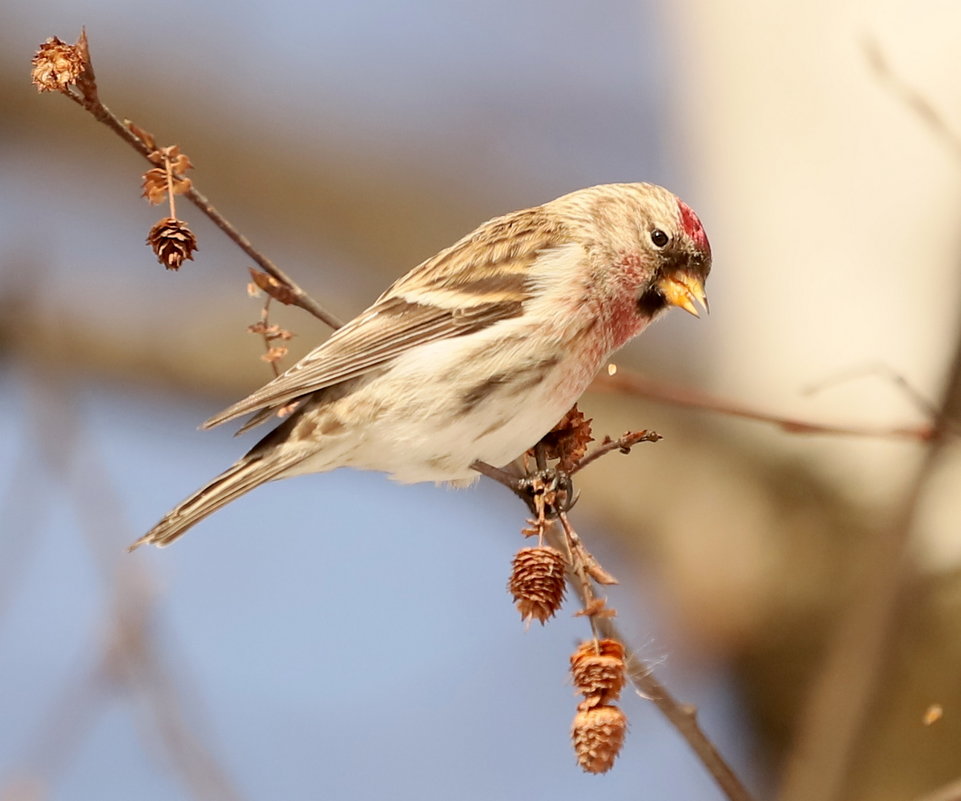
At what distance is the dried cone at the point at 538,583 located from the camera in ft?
4.58

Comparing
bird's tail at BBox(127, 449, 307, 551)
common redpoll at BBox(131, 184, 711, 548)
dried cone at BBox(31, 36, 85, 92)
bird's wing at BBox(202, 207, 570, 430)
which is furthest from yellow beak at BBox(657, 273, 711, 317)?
dried cone at BBox(31, 36, 85, 92)

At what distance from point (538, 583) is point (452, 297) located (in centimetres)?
82

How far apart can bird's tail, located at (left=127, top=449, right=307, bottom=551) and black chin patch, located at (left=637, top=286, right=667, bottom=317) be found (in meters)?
0.58

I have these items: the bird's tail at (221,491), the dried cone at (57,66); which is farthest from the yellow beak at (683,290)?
the dried cone at (57,66)

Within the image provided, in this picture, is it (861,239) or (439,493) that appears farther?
(439,493)

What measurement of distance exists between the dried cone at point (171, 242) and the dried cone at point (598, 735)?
0.65 metres

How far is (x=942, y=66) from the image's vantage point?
143 inches

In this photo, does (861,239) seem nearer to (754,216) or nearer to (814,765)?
(754,216)

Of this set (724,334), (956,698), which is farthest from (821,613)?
(724,334)

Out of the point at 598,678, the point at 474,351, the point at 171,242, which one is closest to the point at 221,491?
the point at 474,351

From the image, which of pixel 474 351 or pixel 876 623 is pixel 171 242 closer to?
pixel 474 351

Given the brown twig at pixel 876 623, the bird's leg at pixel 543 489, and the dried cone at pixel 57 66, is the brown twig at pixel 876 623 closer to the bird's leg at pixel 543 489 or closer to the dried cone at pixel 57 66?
the bird's leg at pixel 543 489

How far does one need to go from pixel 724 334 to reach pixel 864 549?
2.95 ft

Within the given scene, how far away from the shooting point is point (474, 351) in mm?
2045
